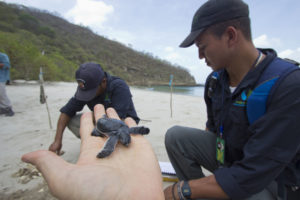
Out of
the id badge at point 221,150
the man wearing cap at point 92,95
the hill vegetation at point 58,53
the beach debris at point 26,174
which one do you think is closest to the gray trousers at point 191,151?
the id badge at point 221,150

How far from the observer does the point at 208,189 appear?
1.01 metres

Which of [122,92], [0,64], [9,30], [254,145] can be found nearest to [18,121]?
[0,64]

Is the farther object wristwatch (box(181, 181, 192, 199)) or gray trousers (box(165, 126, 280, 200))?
gray trousers (box(165, 126, 280, 200))

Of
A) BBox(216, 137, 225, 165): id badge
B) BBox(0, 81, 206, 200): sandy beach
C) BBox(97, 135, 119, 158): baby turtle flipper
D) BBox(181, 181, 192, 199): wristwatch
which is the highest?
BBox(97, 135, 119, 158): baby turtle flipper

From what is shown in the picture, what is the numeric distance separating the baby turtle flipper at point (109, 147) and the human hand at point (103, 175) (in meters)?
0.03

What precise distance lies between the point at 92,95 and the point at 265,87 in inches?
72.6

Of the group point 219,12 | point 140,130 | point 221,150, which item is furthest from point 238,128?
point 219,12

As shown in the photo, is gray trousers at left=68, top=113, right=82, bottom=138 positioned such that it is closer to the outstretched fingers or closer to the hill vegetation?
the outstretched fingers

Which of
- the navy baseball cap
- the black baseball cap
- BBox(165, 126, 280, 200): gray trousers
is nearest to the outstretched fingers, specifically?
BBox(165, 126, 280, 200): gray trousers

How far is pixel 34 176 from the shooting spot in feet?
6.25

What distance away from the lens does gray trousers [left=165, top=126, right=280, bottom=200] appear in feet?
4.83

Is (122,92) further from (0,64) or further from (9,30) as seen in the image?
(9,30)

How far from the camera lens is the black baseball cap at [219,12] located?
3.64 feet

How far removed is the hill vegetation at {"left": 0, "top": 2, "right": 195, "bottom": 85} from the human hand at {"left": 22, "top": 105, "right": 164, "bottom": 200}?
31.8 feet
